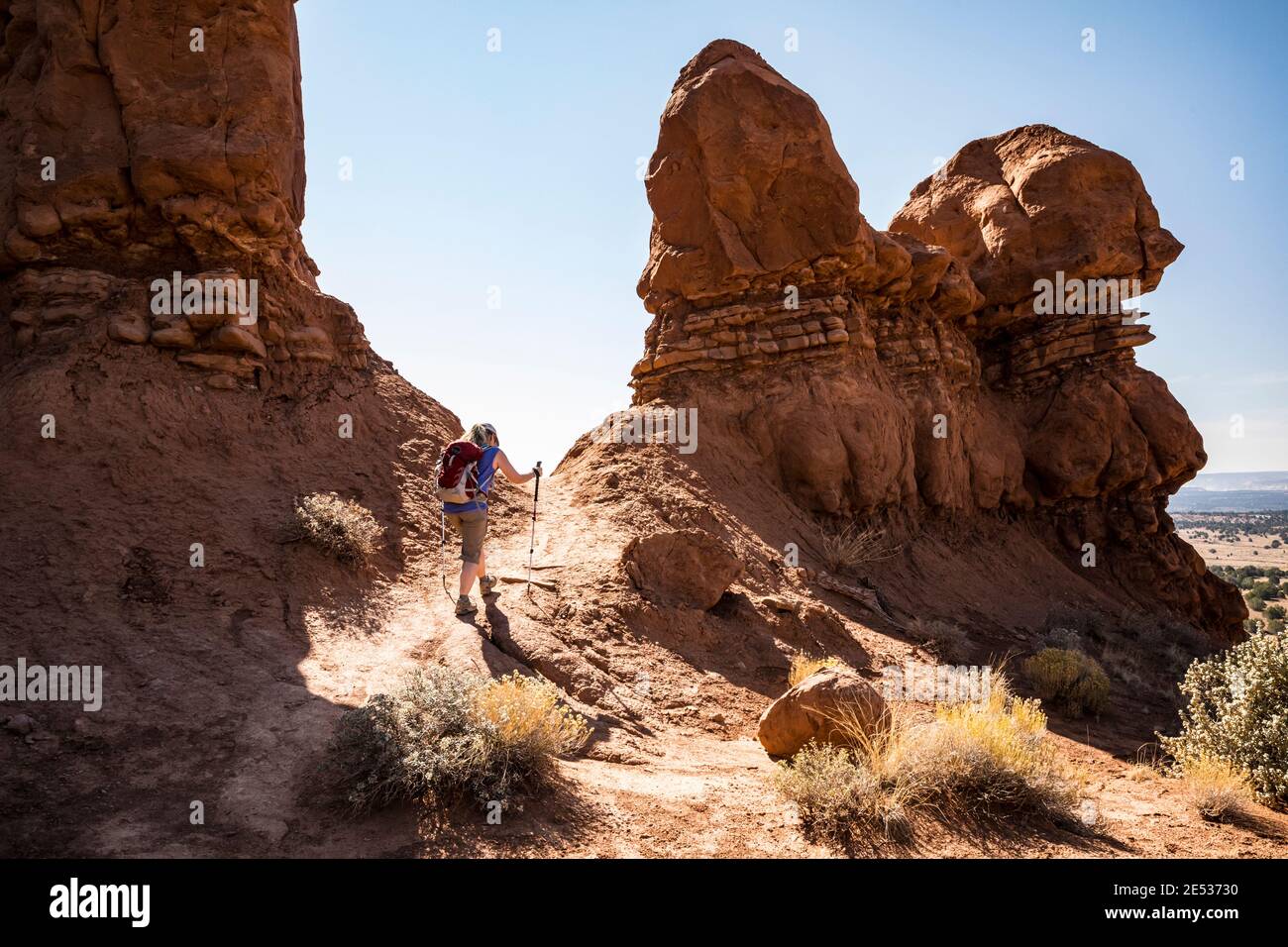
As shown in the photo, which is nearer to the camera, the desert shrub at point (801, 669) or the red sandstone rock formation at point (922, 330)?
the desert shrub at point (801, 669)

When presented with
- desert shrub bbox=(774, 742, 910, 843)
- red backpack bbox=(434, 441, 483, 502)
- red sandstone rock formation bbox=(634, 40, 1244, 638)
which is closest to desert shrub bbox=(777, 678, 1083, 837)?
desert shrub bbox=(774, 742, 910, 843)

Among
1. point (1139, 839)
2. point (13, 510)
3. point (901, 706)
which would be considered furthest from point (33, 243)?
point (1139, 839)

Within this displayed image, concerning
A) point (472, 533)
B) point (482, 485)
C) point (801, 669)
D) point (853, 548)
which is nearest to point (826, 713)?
point (801, 669)

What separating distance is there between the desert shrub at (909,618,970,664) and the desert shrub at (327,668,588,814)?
6.03 metres

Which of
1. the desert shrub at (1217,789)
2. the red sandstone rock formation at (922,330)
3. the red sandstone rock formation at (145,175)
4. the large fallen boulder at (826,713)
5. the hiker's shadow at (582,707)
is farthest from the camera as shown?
the red sandstone rock formation at (922,330)

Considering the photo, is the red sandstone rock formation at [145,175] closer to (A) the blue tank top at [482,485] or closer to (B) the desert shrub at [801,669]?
(A) the blue tank top at [482,485]

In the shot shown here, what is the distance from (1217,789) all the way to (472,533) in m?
6.58

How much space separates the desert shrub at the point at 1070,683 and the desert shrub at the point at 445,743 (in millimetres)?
6543

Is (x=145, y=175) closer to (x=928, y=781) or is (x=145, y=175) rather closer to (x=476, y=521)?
(x=476, y=521)

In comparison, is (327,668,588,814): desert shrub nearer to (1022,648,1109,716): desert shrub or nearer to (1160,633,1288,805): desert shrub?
(1160,633,1288,805): desert shrub

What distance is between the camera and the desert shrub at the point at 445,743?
423 centimetres

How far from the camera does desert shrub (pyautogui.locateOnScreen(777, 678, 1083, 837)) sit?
455 centimetres

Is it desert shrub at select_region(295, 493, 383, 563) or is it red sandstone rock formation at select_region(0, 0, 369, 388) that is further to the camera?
red sandstone rock formation at select_region(0, 0, 369, 388)

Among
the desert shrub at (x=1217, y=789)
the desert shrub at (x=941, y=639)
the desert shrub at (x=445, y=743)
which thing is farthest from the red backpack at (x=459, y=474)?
the desert shrub at (x=1217, y=789)
